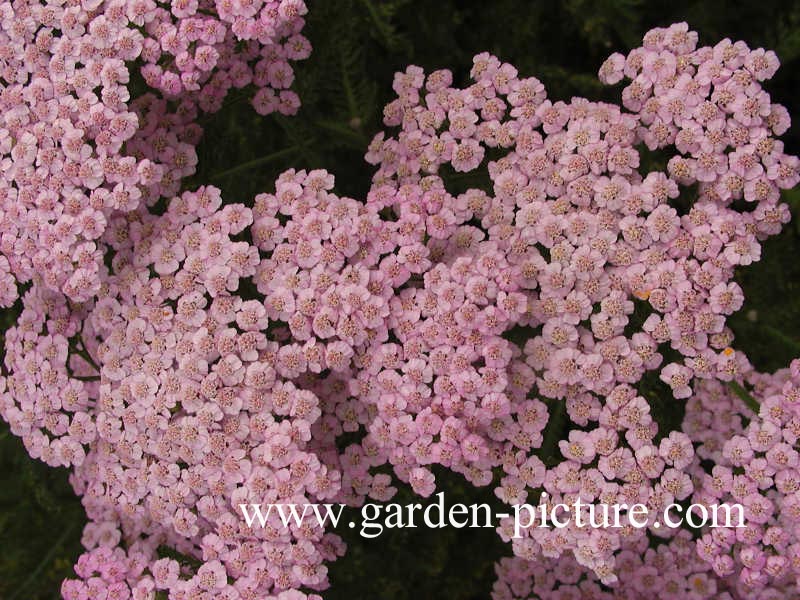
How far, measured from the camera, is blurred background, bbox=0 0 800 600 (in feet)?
8.86

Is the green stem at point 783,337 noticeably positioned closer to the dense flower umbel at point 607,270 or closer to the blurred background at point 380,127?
the blurred background at point 380,127

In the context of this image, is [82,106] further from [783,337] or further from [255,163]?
[783,337]

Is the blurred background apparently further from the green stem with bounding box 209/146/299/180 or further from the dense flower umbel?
the dense flower umbel

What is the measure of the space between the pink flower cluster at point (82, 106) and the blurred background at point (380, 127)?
1.46ft

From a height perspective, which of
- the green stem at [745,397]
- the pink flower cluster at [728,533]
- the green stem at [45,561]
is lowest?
the green stem at [45,561]

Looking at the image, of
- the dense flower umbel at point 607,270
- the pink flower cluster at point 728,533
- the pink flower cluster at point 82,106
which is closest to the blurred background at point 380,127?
the pink flower cluster at point 728,533

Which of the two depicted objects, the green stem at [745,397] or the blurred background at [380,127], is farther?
the blurred background at [380,127]

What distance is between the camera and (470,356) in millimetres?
2021

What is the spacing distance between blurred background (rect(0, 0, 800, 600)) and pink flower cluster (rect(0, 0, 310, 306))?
0.45 m

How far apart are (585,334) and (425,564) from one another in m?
1.03

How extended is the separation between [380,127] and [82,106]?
1.05m

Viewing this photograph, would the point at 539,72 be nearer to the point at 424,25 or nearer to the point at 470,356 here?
the point at 424,25

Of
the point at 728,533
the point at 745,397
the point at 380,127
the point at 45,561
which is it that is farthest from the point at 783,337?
the point at 45,561

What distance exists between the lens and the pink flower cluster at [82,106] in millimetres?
2088
